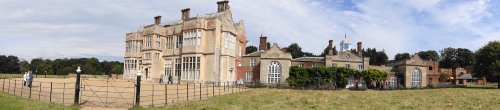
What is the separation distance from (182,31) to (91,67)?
66.3 meters

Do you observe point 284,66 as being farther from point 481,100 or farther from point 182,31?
point 481,100

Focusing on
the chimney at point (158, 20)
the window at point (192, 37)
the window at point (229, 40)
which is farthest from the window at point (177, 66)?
the chimney at point (158, 20)

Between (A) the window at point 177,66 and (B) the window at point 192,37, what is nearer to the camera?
(B) the window at point 192,37

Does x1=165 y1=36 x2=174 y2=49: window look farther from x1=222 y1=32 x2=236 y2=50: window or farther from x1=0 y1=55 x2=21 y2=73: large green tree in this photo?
x1=0 y1=55 x2=21 y2=73: large green tree

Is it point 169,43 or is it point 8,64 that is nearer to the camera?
point 169,43

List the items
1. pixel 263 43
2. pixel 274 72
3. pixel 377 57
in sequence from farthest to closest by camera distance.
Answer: pixel 377 57 → pixel 263 43 → pixel 274 72

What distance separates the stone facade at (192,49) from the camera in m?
41.2

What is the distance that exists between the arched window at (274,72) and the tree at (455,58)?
75830 mm

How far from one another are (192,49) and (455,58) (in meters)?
89.4

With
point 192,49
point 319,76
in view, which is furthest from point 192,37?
point 319,76

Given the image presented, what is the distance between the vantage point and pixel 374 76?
52.0m

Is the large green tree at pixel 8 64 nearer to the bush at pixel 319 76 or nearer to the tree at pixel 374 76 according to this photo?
the bush at pixel 319 76

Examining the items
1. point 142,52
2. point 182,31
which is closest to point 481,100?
point 182,31

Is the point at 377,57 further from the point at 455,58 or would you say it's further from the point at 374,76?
the point at 374,76
